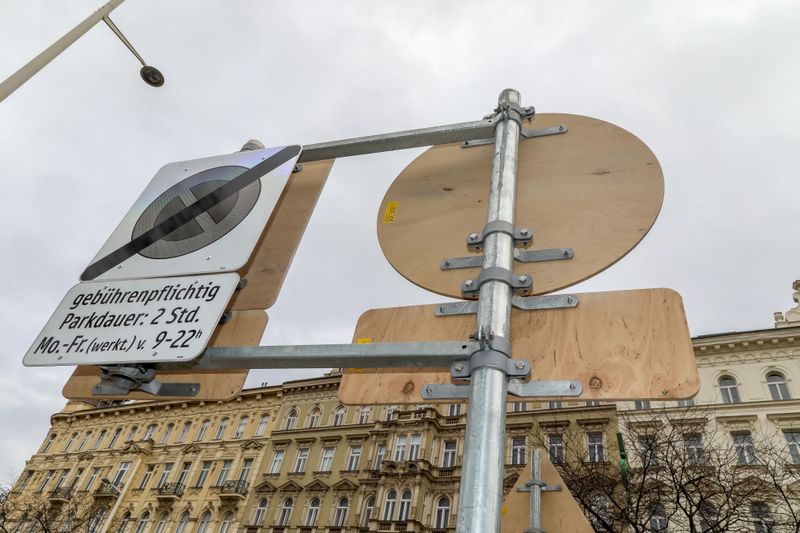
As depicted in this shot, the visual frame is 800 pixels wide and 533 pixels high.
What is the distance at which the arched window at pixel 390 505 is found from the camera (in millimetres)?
25672

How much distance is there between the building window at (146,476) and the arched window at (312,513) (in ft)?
47.0

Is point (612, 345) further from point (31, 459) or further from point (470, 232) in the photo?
point (31, 459)

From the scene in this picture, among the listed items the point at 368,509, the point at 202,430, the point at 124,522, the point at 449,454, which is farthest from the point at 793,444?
the point at 124,522

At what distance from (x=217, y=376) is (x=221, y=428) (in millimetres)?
37645

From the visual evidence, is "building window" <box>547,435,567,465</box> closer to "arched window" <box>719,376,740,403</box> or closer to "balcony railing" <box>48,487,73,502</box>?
"arched window" <box>719,376,740,403</box>

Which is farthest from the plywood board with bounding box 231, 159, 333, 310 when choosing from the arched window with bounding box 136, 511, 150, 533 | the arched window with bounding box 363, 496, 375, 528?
the arched window with bounding box 136, 511, 150, 533

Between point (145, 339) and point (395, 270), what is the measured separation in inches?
34.5

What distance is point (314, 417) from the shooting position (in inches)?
1313

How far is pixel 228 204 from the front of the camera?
2.07 m

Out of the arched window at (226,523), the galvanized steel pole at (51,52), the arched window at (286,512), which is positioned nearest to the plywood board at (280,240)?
the galvanized steel pole at (51,52)

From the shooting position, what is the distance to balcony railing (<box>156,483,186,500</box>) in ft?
108

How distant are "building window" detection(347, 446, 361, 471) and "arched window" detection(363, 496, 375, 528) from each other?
2306 mm

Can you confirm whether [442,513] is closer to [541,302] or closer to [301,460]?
[301,460]

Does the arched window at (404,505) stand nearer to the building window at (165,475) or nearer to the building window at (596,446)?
the building window at (596,446)
